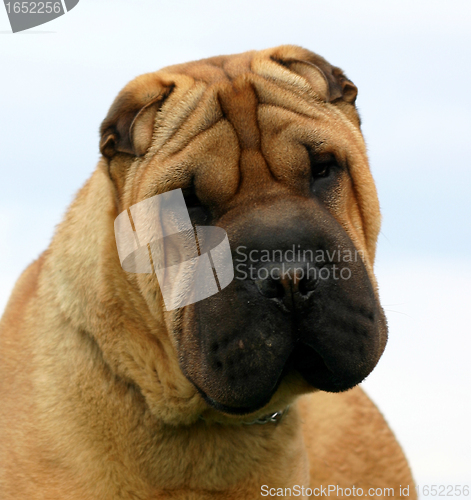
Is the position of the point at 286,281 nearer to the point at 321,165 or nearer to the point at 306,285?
the point at 306,285

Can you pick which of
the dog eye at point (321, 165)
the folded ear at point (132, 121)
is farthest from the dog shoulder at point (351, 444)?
the folded ear at point (132, 121)

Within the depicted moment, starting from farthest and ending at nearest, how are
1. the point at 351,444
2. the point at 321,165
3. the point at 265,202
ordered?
the point at 351,444 < the point at 321,165 < the point at 265,202

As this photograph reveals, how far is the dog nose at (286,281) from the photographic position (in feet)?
8.65

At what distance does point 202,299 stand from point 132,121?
3.13 ft

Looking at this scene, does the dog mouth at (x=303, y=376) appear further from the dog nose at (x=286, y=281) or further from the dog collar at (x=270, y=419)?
the dog collar at (x=270, y=419)

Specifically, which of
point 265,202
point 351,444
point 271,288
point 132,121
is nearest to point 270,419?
point 271,288

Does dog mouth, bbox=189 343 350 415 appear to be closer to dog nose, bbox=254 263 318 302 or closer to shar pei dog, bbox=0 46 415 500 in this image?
shar pei dog, bbox=0 46 415 500

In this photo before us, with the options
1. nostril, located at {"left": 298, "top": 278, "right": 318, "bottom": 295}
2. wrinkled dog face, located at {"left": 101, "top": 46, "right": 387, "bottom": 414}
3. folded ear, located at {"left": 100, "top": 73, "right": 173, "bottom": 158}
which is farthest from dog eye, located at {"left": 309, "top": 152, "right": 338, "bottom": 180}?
folded ear, located at {"left": 100, "top": 73, "right": 173, "bottom": 158}

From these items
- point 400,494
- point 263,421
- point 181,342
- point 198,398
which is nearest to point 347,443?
point 400,494

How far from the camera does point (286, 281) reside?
264 cm

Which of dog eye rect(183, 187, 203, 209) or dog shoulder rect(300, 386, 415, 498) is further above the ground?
dog eye rect(183, 187, 203, 209)

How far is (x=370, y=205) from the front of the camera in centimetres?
344

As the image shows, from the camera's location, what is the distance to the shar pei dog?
2.77m

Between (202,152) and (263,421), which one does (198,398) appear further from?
(202,152)
